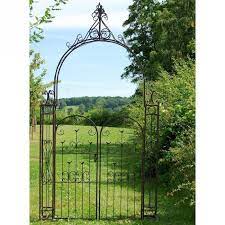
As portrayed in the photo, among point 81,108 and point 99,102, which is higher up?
point 99,102

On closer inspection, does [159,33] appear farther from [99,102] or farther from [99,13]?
[99,13]

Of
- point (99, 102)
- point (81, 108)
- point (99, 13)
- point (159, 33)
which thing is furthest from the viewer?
point (159, 33)

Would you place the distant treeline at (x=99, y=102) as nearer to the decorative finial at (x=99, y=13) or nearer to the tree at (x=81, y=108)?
→ the tree at (x=81, y=108)

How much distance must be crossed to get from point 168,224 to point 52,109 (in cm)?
184

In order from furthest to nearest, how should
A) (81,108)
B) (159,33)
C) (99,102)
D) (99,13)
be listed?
(159,33) → (99,102) → (81,108) → (99,13)

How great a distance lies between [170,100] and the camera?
8398 millimetres

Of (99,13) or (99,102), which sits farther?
(99,102)

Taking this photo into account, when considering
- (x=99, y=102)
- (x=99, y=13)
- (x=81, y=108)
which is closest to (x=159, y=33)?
(x=99, y=102)

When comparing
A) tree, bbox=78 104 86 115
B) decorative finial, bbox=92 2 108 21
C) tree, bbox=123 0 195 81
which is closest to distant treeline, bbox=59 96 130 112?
tree, bbox=78 104 86 115

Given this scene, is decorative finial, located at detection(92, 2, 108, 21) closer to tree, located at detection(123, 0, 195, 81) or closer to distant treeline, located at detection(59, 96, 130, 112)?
distant treeline, located at detection(59, 96, 130, 112)
